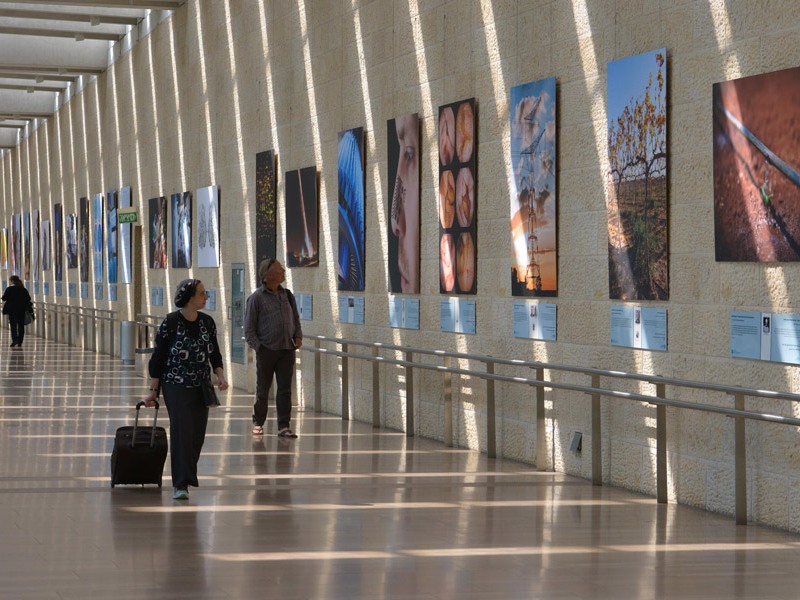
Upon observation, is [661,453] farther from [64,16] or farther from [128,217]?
[64,16]

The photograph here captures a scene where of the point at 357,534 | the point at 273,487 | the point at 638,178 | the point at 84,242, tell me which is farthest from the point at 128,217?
the point at 357,534

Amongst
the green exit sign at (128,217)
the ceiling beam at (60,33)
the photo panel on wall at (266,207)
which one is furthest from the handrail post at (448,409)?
the ceiling beam at (60,33)

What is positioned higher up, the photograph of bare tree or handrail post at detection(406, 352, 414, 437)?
the photograph of bare tree

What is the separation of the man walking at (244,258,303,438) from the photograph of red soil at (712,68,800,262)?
596cm

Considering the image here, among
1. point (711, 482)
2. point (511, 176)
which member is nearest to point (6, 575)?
point (711, 482)

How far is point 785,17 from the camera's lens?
9.55 metres

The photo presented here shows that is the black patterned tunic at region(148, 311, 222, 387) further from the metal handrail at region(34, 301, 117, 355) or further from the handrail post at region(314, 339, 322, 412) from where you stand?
the metal handrail at region(34, 301, 117, 355)

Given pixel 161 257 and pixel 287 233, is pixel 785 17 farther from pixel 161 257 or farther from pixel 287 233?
pixel 161 257

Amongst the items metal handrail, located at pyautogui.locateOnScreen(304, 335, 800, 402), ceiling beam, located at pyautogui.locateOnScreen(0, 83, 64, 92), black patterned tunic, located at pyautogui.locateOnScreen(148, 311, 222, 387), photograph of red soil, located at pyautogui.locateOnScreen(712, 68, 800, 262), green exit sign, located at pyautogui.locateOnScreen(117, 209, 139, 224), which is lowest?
metal handrail, located at pyautogui.locateOnScreen(304, 335, 800, 402)

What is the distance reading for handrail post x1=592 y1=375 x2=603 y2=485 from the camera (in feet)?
38.5

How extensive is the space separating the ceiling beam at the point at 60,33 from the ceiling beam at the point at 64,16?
1.11 m

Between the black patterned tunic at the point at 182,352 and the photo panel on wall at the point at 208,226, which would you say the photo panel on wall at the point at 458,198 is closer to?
the black patterned tunic at the point at 182,352

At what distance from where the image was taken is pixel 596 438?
11.8 meters

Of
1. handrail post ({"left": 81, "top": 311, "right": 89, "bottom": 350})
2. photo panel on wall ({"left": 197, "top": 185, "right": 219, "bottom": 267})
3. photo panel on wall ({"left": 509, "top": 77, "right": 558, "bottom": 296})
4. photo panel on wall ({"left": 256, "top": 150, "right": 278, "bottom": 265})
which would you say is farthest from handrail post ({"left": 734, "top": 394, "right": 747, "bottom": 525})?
handrail post ({"left": 81, "top": 311, "right": 89, "bottom": 350})
